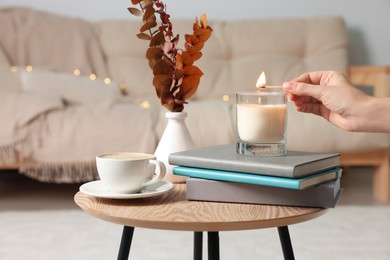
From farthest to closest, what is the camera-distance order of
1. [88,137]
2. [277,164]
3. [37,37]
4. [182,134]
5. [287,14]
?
[287,14], [37,37], [88,137], [182,134], [277,164]

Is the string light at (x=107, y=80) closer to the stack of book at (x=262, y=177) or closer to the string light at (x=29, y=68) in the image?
the string light at (x=29, y=68)

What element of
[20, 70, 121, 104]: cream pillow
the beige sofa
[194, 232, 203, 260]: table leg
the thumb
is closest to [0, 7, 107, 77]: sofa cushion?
the beige sofa

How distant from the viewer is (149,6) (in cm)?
99

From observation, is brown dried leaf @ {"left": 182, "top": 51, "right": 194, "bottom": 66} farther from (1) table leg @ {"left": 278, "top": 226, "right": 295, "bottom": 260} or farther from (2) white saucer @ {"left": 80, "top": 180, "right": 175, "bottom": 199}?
(1) table leg @ {"left": 278, "top": 226, "right": 295, "bottom": 260}

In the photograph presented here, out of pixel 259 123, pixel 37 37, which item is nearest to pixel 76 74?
pixel 37 37

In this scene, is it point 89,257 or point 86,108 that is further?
point 86,108

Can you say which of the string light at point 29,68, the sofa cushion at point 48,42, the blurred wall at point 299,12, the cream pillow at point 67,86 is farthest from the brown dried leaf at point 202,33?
the blurred wall at point 299,12

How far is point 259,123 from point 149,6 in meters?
0.29

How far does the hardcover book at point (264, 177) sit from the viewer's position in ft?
2.59

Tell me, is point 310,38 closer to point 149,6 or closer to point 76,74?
point 76,74

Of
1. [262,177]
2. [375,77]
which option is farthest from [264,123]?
[375,77]

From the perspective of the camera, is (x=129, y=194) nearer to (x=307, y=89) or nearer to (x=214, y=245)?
(x=214, y=245)

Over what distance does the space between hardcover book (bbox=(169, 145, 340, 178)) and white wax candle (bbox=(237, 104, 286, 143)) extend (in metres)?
0.03

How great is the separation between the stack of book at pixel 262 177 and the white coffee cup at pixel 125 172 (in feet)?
0.17
